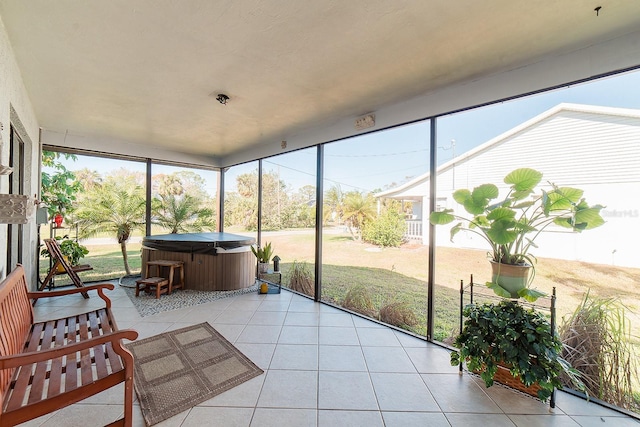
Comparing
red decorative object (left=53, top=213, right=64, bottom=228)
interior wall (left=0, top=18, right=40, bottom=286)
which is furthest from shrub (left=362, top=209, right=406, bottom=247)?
red decorative object (left=53, top=213, right=64, bottom=228)

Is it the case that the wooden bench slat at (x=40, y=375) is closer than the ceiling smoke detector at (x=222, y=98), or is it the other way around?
the wooden bench slat at (x=40, y=375)


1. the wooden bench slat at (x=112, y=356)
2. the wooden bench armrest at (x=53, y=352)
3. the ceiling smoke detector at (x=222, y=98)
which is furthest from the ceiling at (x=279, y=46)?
the wooden bench slat at (x=112, y=356)

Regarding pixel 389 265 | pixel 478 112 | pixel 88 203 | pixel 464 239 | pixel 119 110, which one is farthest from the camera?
pixel 88 203

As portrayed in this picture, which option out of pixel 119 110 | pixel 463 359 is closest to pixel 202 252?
pixel 119 110

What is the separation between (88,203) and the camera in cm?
475

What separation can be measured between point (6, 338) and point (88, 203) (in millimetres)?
4329

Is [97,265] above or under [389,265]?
under

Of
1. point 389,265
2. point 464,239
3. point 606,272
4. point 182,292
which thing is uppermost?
point 464,239

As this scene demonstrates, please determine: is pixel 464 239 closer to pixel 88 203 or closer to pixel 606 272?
pixel 606 272

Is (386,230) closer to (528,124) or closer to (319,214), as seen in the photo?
(319,214)

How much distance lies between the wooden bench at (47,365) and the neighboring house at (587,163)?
9.95ft

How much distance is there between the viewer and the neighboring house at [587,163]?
1877 millimetres

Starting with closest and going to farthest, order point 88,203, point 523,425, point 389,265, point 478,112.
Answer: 1. point 523,425
2. point 478,112
3. point 389,265
4. point 88,203

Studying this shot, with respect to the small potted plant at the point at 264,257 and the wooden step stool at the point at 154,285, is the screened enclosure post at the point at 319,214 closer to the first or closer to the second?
the small potted plant at the point at 264,257
